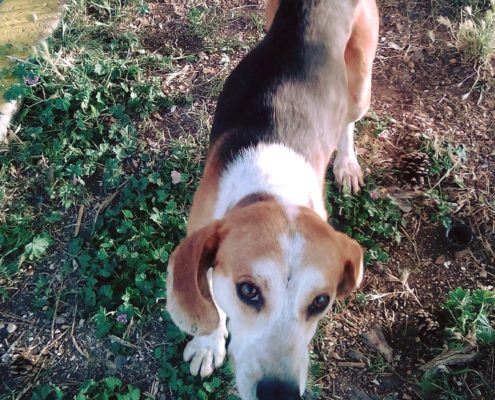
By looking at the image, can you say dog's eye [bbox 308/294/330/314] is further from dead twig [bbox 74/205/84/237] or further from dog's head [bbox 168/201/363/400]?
dead twig [bbox 74/205/84/237]

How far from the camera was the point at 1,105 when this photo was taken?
4016 millimetres

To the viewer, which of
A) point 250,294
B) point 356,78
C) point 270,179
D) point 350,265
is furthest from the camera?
point 356,78

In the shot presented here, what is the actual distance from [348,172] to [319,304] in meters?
1.78

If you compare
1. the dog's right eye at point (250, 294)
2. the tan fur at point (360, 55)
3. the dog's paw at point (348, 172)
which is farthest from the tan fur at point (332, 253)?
the tan fur at point (360, 55)

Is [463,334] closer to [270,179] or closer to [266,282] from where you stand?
[270,179]

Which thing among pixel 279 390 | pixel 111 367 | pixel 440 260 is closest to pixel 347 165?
pixel 440 260

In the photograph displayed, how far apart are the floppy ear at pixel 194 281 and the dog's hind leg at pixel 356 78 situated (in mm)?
1746

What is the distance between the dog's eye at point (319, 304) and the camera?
228cm

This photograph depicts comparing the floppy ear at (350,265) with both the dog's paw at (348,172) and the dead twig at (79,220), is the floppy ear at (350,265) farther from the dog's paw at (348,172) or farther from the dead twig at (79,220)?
the dead twig at (79,220)

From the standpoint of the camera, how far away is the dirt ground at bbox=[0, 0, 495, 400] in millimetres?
3205

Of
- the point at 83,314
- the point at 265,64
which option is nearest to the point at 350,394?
the point at 83,314

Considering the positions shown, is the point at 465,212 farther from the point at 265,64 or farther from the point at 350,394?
the point at 265,64

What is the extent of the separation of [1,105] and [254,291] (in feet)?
9.01

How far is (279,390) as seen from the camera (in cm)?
211
